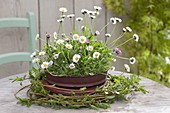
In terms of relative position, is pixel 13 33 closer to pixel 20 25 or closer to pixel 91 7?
pixel 20 25

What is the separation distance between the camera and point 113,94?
3.70 feet

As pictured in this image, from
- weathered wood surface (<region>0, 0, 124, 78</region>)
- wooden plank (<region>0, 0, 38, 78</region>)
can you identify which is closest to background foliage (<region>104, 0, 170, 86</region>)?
weathered wood surface (<region>0, 0, 124, 78</region>)

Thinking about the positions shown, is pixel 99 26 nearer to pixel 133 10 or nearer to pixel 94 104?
pixel 133 10

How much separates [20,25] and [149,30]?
33.6 inches

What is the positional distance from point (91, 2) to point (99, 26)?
16 cm

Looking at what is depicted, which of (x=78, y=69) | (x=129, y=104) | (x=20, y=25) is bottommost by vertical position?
(x=129, y=104)

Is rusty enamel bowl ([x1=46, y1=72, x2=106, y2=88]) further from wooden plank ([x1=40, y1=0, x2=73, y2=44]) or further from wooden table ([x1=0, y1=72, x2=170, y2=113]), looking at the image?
wooden plank ([x1=40, y1=0, x2=73, y2=44])

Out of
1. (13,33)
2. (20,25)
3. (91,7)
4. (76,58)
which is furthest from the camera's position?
(91,7)

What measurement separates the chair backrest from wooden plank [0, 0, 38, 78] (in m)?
0.14

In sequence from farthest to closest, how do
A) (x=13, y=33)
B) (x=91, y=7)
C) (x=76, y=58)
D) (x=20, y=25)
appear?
(x=91, y=7)
(x=13, y=33)
(x=20, y=25)
(x=76, y=58)

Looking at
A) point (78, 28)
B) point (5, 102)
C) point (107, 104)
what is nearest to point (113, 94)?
point (107, 104)

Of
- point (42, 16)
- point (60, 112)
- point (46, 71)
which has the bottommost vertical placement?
point (60, 112)

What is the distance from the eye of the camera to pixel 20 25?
6.30ft

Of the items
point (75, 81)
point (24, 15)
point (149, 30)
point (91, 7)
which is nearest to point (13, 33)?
point (24, 15)
